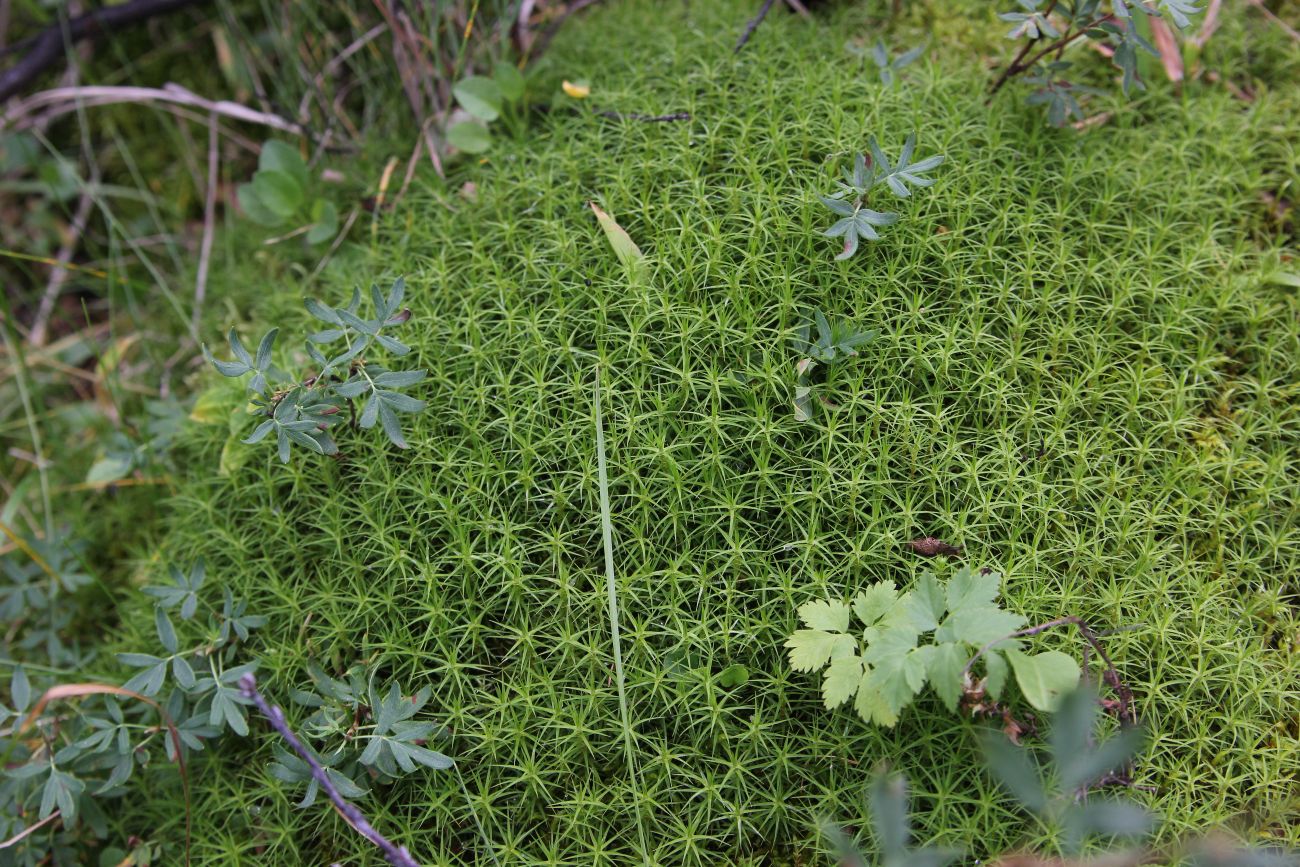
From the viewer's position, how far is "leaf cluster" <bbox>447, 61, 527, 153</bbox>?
287 cm

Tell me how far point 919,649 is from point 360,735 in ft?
4.24

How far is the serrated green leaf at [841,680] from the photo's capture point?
194 centimetres

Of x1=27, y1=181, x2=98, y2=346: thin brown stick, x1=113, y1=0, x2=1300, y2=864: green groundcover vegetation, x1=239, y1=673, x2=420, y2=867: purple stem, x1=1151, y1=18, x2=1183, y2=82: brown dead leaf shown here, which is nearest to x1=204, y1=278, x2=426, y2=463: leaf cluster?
x1=113, y1=0, x2=1300, y2=864: green groundcover vegetation

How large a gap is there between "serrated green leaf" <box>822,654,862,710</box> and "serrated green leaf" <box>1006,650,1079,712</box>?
12.4 inches

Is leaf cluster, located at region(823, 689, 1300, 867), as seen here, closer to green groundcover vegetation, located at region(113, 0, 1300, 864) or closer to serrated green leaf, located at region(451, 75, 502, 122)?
green groundcover vegetation, located at region(113, 0, 1300, 864)

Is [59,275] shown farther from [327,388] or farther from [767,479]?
[767,479]

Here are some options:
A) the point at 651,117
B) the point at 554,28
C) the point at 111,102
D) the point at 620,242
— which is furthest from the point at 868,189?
the point at 111,102

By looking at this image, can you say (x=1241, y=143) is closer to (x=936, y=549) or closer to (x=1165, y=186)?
(x=1165, y=186)

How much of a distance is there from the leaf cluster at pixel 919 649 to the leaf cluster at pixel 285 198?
6.77 feet

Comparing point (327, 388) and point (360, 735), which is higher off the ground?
point (327, 388)

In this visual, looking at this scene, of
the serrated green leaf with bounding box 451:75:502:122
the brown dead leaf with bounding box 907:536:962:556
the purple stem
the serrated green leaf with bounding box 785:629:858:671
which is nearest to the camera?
the purple stem

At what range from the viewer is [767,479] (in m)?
2.22

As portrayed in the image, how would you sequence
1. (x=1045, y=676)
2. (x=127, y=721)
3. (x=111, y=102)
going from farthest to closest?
(x=111, y=102), (x=127, y=721), (x=1045, y=676)

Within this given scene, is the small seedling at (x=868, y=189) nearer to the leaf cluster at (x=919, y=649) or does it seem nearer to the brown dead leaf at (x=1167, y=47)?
the leaf cluster at (x=919, y=649)
